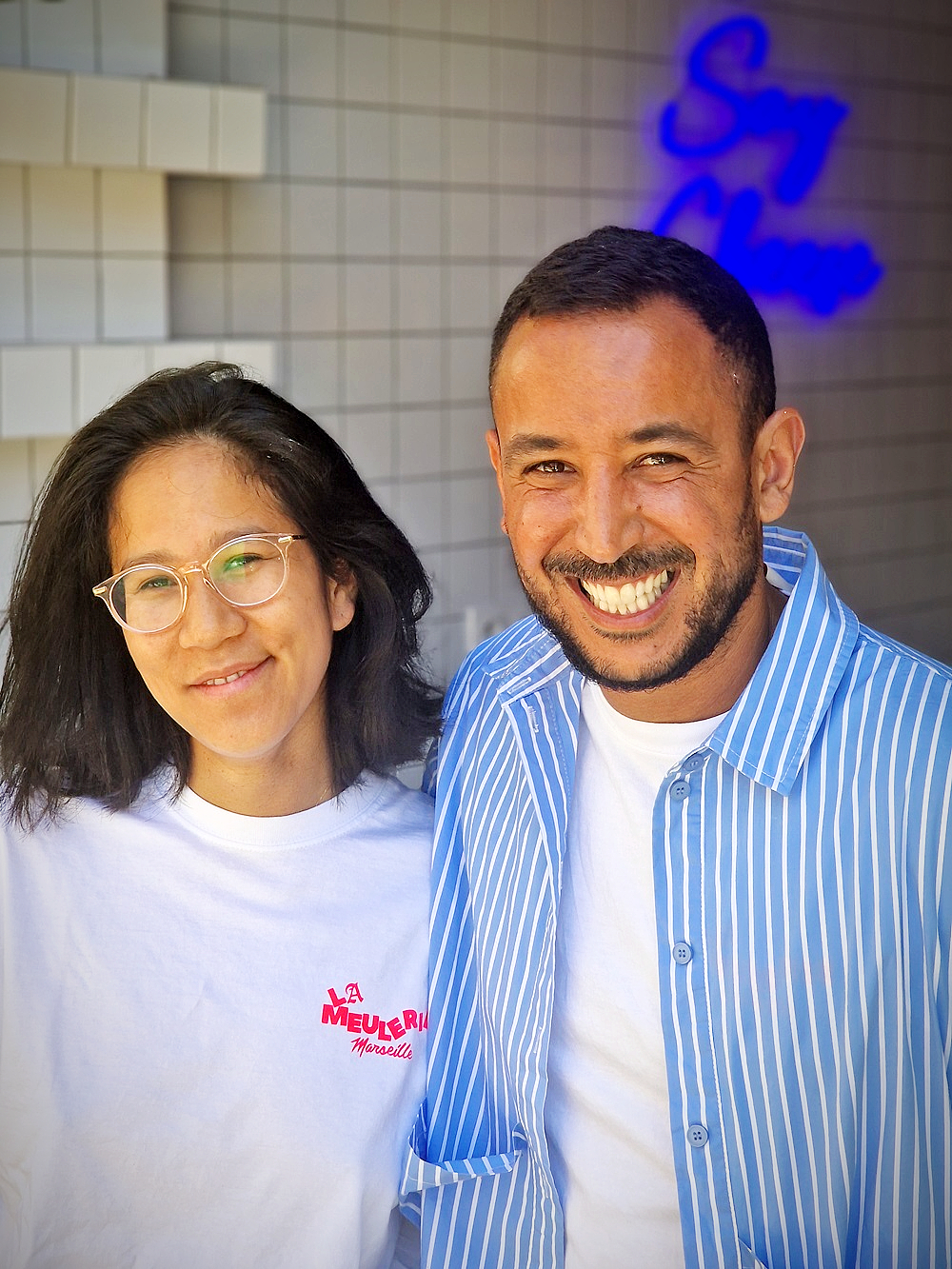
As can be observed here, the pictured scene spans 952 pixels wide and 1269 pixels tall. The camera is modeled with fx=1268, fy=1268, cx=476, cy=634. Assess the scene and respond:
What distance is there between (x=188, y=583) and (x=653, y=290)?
608mm

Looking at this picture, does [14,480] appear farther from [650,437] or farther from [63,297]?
[650,437]

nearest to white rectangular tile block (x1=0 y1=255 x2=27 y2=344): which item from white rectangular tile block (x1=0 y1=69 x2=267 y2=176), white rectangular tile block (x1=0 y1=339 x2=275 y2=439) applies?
white rectangular tile block (x1=0 y1=339 x2=275 y2=439)

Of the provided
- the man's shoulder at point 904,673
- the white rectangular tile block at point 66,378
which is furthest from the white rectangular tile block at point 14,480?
the man's shoulder at point 904,673

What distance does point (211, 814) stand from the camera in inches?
60.9

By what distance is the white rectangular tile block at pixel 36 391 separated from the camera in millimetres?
2713

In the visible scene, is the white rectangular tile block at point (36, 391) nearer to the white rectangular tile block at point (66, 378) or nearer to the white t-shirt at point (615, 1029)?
the white rectangular tile block at point (66, 378)

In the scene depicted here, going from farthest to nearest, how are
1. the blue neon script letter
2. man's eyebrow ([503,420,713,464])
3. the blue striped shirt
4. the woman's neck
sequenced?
the blue neon script letter, the woman's neck, man's eyebrow ([503,420,713,464]), the blue striped shirt

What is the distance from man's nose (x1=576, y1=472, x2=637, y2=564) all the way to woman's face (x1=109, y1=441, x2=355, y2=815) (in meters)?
0.37

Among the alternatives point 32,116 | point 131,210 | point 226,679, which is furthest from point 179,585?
point 131,210

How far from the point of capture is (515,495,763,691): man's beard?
136cm

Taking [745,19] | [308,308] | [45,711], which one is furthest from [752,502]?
[745,19]

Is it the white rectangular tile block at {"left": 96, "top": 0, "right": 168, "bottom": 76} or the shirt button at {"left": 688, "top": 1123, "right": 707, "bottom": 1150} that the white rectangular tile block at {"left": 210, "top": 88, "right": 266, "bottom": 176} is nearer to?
the white rectangular tile block at {"left": 96, "top": 0, "right": 168, "bottom": 76}

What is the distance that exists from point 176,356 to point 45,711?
1.57 meters

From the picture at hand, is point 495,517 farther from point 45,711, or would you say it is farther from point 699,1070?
point 699,1070
